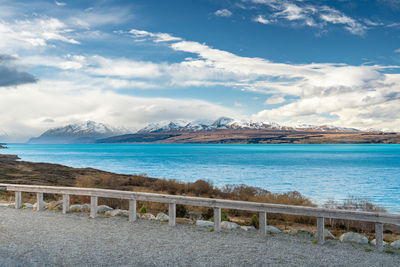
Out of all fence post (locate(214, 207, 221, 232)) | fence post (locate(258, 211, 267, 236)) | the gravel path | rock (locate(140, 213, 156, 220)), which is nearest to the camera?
the gravel path

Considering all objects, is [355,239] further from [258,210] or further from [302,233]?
[258,210]

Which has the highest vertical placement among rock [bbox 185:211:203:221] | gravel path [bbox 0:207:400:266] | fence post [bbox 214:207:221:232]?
fence post [bbox 214:207:221:232]

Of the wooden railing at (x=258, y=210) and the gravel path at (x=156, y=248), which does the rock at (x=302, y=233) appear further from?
the wooden railing at (x=258, y=210)

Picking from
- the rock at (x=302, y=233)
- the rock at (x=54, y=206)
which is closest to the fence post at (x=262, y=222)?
the rock at (x=302, y=233)

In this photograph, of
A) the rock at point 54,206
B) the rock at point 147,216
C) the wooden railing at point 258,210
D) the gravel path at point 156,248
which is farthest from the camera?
the rock at point 54,206

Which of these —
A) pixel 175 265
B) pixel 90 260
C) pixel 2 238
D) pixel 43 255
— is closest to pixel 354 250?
pixel 175 265

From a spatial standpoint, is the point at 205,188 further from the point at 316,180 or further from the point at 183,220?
the point at 316,180

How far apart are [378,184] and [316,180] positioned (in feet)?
23.4

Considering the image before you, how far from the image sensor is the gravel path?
22.7 feet

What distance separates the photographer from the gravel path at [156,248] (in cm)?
693

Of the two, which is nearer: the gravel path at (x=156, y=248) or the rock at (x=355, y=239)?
the gravel path at (x=156, y=248)

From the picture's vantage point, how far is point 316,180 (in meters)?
Answer: 45.3

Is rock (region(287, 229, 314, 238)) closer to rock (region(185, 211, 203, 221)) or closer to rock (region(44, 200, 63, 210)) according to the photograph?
rock (region(185, 211, 203, 221))

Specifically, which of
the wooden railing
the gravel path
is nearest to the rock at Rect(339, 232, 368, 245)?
the gravel path
